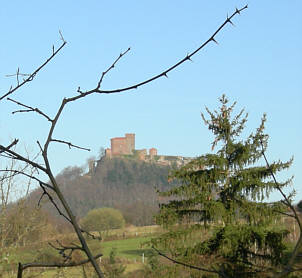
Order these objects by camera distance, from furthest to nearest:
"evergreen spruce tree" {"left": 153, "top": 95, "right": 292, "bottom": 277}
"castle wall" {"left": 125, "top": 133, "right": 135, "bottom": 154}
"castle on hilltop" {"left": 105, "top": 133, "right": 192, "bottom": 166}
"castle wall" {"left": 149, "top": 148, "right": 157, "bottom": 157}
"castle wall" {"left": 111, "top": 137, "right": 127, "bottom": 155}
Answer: "castle wall" {"left": 149, "top": 148, "right": 157, "bottom": 157}
"castle wall" {"left": 125, "top": 133, "right": 135, "bottom": 154}
"castle wall" {"left": 111, "top": 137, "right": 127, "bottom": 155}
"castle on hilltop" {"left": 105, "top": 133, "right": 192, "bottom": 166}
"evergreen spruce tree" {"left": 153, "top": 95, "right": 292, "bottom": 277}

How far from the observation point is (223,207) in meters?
14.3

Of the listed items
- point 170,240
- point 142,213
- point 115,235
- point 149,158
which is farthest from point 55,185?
point 149,158

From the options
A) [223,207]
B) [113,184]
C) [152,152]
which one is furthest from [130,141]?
[223,207]

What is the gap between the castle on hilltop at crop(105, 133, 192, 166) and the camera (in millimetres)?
131875

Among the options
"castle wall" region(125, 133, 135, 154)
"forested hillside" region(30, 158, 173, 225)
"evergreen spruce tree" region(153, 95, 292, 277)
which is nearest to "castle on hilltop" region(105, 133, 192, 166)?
"castle wall" region(125, 133, 135, 154)

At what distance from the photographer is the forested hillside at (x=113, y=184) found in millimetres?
102537

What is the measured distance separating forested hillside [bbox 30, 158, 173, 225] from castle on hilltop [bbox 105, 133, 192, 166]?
343 centimetres

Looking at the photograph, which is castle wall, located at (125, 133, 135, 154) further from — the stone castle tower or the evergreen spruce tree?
the evergreen spruce tree

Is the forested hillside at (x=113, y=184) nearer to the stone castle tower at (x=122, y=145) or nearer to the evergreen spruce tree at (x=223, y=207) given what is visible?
the stone castle tower at (x=122, y=145)

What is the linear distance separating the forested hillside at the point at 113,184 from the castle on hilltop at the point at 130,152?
3.43m

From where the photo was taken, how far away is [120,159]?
424ft

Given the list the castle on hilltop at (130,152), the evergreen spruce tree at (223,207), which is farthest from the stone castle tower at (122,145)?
the evergreen spruce tree at (223,207)

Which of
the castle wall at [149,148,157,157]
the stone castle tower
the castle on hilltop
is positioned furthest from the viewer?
the castle wall at [149,148,157,157]

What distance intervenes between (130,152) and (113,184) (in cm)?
1646
